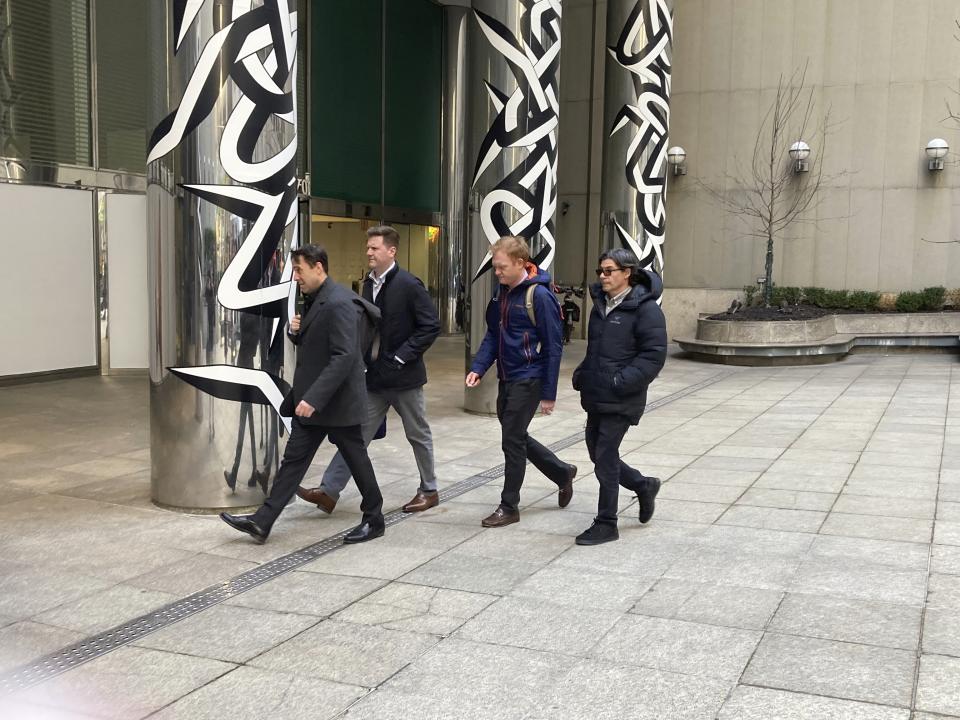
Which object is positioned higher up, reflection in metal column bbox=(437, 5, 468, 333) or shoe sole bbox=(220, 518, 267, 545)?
reflection in metal column bbox=(437, 5, 468, 333)

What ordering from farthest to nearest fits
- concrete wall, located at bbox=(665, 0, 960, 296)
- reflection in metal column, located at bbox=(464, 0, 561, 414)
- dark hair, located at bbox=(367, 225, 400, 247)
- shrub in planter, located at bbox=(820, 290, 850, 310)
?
shrub in planter, located at bbox=(820, 290, 850, 310) < concrete wall, located at bbox=(665, 0, 960, 296) < reflection in metal column, located at bbox=(464, 0, 561, 414) < dark hair, located at bbox=(367, 225, 400, 247)

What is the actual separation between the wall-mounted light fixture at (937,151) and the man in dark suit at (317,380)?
17.5 m

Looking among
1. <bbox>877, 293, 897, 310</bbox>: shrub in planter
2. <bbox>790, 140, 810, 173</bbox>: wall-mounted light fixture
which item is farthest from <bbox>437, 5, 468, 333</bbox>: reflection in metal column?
<bbox>877, 293, 897, 310</bbox>: shrub in planter

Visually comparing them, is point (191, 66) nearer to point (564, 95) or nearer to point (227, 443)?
point (227, 443)

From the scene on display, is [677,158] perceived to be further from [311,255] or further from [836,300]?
[311,255]

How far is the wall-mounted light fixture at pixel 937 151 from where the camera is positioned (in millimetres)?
19766

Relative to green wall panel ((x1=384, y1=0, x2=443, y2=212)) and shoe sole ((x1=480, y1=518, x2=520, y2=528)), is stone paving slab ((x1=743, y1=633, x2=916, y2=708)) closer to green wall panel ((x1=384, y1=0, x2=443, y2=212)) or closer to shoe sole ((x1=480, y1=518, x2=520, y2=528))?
shoe sole ((x1=480, y1=518, x2=520, y2=528))

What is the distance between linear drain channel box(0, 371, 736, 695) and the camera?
13.1 ft

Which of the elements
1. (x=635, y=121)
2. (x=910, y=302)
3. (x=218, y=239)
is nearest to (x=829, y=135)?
(x=910, y=302)

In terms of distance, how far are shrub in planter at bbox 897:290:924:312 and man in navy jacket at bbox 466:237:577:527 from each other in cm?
1580

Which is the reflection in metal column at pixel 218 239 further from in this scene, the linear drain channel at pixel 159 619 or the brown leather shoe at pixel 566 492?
the brown leather shoe at pixel 566 492

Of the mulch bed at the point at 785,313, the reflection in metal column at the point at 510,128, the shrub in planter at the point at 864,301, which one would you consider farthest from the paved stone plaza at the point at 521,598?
the shrub in planter at the point at 864,301

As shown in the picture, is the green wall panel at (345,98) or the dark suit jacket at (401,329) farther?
the green wall panel at (345,98)

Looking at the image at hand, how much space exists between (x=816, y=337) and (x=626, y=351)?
13.7 metres
